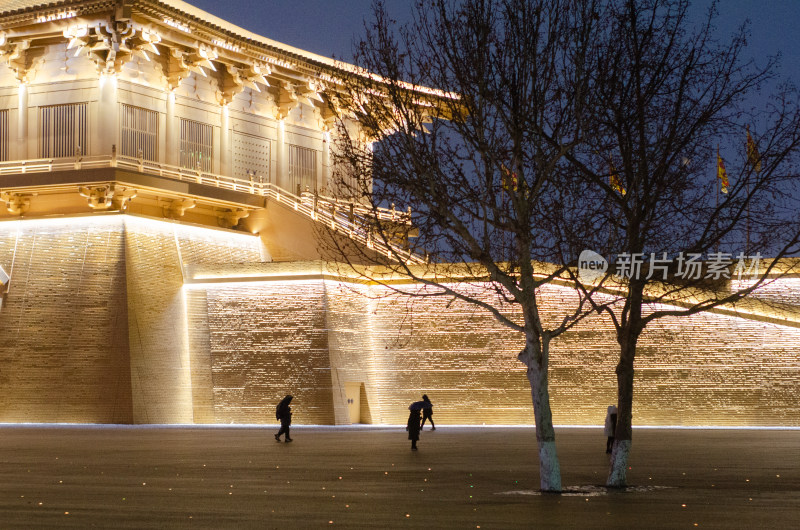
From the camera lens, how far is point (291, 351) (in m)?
31.7

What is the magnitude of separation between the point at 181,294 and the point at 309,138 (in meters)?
10.1

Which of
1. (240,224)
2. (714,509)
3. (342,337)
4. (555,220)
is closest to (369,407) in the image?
(342,337)

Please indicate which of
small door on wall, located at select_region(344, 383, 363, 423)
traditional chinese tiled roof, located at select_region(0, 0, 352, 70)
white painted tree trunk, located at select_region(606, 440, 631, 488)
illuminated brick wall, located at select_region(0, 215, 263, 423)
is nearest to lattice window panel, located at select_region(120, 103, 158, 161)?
illuminated brick wall, located at select_region(0, 215, 263, 423)

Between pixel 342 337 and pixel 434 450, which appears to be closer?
pixel 434 450

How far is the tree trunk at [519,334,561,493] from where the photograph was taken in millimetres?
13773

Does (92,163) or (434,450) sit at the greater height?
(92,163)

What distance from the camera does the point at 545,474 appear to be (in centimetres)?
1380

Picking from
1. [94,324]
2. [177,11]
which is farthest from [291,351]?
[177,11]

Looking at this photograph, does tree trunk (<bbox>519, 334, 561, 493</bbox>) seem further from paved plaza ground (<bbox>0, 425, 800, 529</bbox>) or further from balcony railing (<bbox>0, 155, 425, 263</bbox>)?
balcony railing (<bbox>0, 155, 425, 263</bbox>)

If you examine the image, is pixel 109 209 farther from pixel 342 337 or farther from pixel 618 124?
pixel 618 124

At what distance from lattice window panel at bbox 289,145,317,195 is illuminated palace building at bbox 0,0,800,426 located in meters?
4.87

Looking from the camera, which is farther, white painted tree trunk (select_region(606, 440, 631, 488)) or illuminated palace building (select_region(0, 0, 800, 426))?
illuminated palace building (select_region(0, 0, 800, 426))

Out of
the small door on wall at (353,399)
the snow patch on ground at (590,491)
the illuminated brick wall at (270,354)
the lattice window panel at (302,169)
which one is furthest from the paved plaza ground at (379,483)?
the lattice window panel at (302,169)

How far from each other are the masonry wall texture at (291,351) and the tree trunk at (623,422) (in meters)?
16.4
